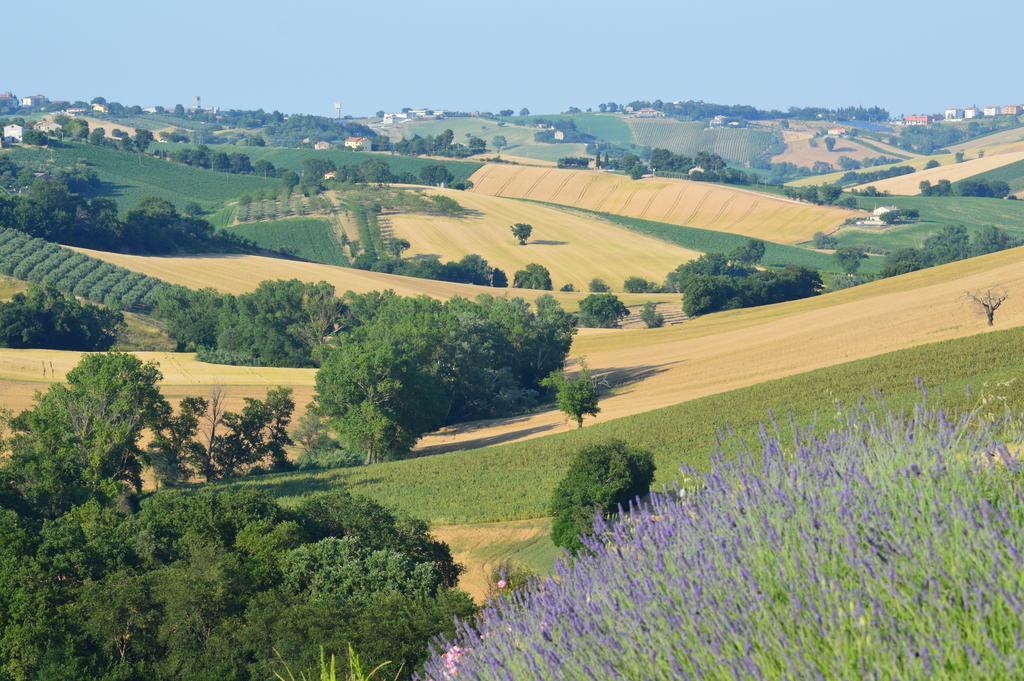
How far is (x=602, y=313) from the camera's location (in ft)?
381

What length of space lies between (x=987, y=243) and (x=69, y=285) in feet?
382

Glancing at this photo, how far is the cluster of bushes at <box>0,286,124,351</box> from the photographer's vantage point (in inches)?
3743

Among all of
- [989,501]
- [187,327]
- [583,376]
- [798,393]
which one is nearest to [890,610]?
[989,501]

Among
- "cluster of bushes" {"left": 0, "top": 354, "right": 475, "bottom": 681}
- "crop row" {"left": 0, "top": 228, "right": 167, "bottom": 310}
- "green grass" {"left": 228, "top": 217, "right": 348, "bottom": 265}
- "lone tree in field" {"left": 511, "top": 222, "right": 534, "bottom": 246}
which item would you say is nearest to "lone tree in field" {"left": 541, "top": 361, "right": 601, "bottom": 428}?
"cluster of bushes" {"left": 0, "top": 354, "right": 475, "bottom": 681}

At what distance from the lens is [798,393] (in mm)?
58875

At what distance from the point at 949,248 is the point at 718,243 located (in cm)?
3045

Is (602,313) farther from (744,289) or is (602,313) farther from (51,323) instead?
(51,323)

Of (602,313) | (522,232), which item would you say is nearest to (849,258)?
(522,232)

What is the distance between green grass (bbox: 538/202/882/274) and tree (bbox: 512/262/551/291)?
33.9 metres

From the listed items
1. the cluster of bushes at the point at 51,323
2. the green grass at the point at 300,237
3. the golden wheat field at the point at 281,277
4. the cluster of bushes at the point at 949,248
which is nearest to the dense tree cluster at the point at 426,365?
the golden wheat field at the point at 281,277

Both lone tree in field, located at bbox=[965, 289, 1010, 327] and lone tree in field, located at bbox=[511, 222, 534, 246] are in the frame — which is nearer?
lone tree in field, located at bbox=[965, 289, 1010, 327]

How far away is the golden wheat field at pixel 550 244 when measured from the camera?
5984 inches

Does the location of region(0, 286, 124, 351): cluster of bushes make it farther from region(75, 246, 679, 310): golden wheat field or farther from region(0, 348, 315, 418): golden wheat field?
region(75, 246, 679, 310): golden wheat field

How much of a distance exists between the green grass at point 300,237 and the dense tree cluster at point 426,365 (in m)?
50.9
